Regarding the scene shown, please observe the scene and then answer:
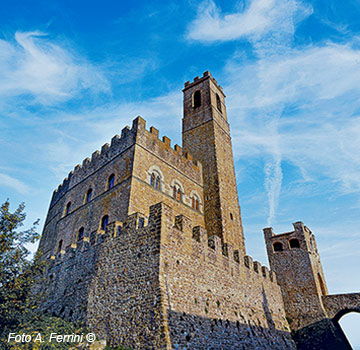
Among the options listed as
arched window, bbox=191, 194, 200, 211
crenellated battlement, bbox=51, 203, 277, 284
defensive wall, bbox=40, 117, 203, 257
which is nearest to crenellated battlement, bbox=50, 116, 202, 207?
defensive wall, bbox=40, 117, 203, 257

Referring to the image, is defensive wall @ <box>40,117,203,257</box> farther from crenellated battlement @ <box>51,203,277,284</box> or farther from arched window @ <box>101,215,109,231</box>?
crenellated battlement @ <box>51,203,277,284</box>

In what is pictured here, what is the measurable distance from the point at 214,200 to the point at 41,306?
11851 mm

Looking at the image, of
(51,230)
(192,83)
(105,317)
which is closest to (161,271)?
(105,317)

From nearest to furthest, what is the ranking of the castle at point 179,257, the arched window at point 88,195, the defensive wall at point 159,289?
the defensive wall at point 159,289, the castle at point 179,257, the arched window at point 88,195

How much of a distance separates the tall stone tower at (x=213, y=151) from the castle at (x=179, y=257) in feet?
0.32

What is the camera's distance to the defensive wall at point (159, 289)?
10.1 m

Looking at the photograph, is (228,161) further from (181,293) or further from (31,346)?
(31,346)

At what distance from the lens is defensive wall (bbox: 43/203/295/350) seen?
1010 centimetres

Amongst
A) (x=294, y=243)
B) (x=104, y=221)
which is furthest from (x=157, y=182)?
(x=294, y=243)

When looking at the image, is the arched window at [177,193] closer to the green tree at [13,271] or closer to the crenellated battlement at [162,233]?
the crenellated battlement at [162,233]

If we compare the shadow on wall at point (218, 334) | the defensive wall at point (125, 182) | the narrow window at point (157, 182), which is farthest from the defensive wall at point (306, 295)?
the narrow window at point (157, 182)

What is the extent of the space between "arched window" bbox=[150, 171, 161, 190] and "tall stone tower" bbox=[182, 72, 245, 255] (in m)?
4.73

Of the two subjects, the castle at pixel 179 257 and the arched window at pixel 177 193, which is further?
the arched window at pixel 177 193

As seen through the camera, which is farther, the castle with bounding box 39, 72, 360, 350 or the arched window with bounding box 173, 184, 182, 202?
the arched window with bounding box 173, 184, 182, 202
